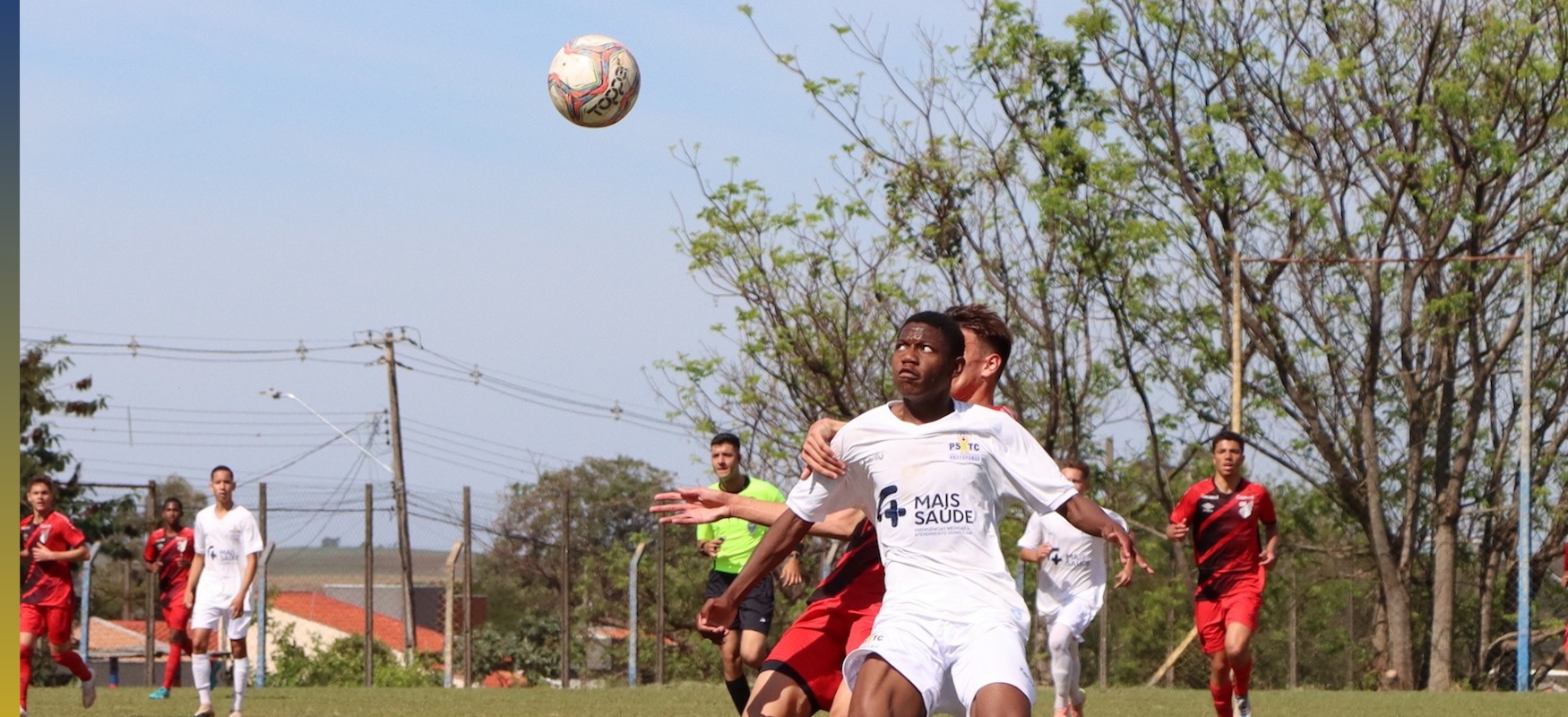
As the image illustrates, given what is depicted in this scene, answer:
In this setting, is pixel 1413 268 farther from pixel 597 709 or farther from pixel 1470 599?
pixel 597 709

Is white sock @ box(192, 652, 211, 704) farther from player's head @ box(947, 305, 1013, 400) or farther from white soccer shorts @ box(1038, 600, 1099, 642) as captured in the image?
player's head @ box(947, 305, 1013, 400)

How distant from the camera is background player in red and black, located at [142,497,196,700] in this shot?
60.0ft

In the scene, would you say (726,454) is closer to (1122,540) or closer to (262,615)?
(1122,540)

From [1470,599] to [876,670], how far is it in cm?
2098

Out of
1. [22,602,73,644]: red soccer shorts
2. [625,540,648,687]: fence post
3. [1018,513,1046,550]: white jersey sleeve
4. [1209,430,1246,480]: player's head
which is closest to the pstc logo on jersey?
[1209,430,1246,480]: player's head

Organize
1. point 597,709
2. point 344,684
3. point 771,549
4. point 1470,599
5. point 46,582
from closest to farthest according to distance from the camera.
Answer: point 771,549, point 46,582, point 597,709, point 344,684, point 1470,599

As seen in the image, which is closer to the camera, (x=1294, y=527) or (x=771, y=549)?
(x=771, y=549)

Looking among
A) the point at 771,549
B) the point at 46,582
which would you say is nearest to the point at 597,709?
the point at 46,582

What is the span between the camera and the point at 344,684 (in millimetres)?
22484

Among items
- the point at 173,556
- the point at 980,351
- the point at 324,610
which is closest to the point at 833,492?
the point at 980,351

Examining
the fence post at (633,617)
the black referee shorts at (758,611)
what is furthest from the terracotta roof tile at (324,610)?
the black referee shorts at (758,611)

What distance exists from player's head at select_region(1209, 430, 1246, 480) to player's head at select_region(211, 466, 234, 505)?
7.26 m

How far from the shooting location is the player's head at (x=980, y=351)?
6535mm

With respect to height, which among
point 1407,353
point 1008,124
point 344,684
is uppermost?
point 1008,124
